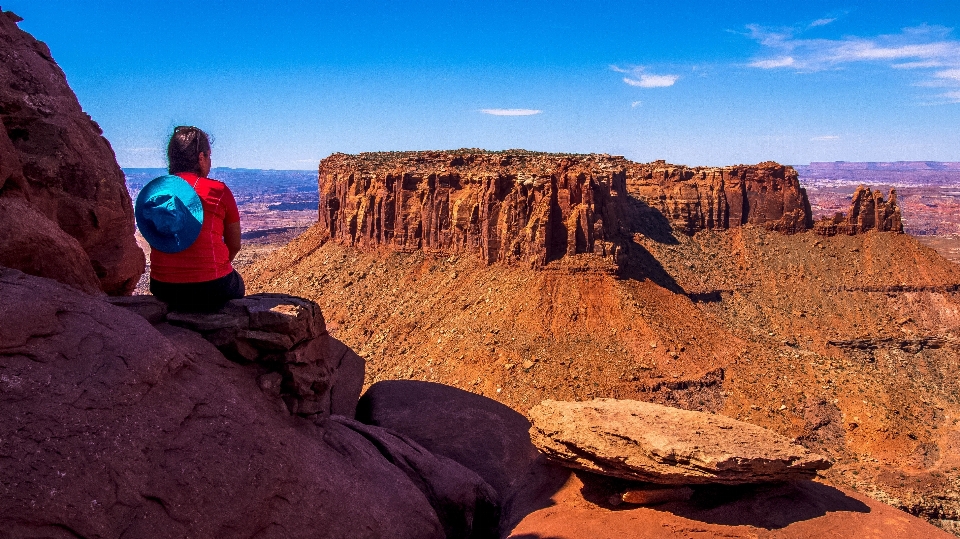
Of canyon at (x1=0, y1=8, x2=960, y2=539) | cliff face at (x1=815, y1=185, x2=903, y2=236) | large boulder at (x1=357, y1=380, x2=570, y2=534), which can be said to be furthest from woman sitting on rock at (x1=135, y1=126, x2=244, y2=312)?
cliff face at (x1=815, y1=185, x2=903, y2=236)

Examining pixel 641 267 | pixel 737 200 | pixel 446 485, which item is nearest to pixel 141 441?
pixel 446 485

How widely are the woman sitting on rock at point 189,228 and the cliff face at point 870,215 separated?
65711 millimetres

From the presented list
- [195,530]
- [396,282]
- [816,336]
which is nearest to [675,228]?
[816,336]

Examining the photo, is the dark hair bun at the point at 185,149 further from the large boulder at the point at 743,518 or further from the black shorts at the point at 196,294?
the large boulder at the point at 743,518

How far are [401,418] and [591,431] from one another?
15.7ft

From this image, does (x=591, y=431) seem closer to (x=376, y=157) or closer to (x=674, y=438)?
(x=674, y=438)

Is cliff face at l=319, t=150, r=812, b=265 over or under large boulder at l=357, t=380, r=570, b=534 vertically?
over

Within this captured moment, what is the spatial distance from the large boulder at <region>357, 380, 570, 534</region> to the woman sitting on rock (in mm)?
6653

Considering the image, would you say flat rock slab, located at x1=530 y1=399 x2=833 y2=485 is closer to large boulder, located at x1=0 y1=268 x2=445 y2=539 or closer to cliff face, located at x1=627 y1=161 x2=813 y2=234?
large boulder, located at x1=0 y1=268 x2=445 y2=539

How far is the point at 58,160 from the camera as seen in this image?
10.7 meters

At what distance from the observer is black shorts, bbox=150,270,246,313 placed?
8.84 metres

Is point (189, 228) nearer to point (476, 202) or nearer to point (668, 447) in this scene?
point (668, 447)

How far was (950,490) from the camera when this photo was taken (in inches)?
1142

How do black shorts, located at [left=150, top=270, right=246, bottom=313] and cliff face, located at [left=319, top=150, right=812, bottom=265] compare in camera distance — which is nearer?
black shorts, located at [left=150, top=270, right=246, bottom=313]
